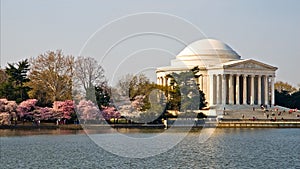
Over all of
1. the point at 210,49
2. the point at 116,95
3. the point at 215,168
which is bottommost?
the point at 215,168

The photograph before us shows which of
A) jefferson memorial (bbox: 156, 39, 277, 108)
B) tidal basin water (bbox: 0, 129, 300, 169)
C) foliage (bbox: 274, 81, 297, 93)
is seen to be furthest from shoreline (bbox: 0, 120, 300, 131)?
foliage (bbox: 274, 81, 297, 93)

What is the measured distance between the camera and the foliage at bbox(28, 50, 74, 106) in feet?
260

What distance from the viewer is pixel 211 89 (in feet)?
334

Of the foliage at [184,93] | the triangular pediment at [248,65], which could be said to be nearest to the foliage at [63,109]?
the foliage at [184,93]

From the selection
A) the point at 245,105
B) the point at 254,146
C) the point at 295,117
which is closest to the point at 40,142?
the point at 254,146

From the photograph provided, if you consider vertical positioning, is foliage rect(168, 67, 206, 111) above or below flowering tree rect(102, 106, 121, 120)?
above

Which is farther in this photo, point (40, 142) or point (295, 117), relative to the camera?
point (295, 117)

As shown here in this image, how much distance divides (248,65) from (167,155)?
64307mm

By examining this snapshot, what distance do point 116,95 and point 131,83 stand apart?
220cm

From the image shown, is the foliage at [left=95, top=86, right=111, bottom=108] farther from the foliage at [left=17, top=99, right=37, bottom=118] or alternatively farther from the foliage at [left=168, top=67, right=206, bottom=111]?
the foliage at [left=168, top=67, right=206, bottom=111]

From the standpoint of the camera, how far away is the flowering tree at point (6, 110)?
224 feet

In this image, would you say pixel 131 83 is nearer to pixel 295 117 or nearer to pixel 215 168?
pixel 295 117

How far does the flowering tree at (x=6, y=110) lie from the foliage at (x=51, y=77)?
726 cm

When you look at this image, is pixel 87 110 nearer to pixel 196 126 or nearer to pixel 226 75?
pixel 196 126
